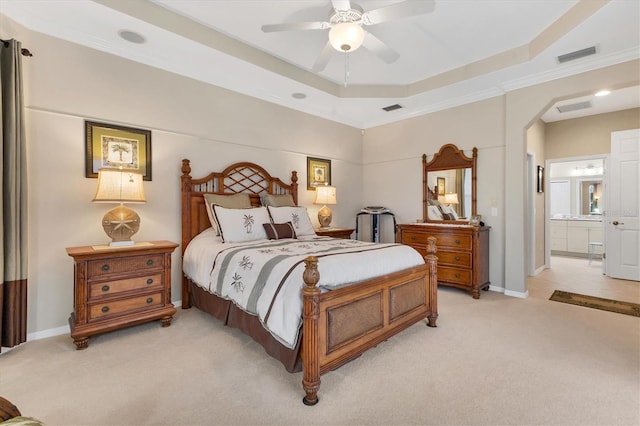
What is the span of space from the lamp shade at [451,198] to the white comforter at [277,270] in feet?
7.06

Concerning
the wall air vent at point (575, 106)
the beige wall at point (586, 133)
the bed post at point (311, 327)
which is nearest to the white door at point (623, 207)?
the beige wall at point (586, 133)

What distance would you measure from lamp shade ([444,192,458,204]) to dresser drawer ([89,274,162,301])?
410 cm

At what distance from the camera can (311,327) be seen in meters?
1.83

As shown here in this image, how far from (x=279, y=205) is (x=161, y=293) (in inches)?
70.9

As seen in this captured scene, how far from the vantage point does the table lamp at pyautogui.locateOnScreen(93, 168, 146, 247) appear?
104 inches

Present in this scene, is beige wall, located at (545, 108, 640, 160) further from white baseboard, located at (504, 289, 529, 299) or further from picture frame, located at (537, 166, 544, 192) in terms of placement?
white baseboard, located at (504, 289, 529, 299)

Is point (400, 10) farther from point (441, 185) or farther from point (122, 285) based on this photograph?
point (122, 285)

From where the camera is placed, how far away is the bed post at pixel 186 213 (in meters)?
3.46

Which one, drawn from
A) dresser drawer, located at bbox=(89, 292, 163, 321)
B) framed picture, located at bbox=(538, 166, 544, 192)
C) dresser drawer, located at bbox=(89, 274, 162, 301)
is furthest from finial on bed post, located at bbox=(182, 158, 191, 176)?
framed picture, located at bbox=(538, 166, 544, 192)

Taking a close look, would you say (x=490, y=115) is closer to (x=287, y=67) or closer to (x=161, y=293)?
(x=287, y=67)

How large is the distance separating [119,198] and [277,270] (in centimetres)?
168

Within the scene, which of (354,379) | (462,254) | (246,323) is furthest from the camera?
(462,254)

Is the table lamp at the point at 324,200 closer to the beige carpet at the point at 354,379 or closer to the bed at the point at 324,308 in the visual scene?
the bed at the point at 324,308

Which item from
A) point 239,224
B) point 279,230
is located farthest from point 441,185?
point 239,224
